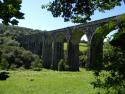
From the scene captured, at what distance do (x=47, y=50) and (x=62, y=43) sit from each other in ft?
21.5

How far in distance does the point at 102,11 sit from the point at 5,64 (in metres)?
51.9

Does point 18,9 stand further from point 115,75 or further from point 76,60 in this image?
point 76,60

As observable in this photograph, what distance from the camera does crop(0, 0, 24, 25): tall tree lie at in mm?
15764

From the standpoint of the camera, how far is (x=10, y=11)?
1627cm

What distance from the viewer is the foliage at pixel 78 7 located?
322 inches

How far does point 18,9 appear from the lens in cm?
1702

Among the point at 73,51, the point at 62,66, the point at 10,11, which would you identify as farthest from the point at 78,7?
the point at 73,51

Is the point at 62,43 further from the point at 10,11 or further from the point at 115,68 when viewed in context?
the point at 115,68

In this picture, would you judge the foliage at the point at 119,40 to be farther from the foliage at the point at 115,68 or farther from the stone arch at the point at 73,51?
the stone arch at the point at 73,51

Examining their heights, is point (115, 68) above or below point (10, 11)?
below

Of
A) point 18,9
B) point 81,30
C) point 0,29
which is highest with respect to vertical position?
point 0,29

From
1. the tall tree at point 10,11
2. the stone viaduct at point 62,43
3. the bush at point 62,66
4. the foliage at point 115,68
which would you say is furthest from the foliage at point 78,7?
the bush at point 62,66

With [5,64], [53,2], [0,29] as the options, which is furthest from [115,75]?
[0,29]

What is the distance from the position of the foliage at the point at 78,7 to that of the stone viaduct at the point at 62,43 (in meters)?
38.1
